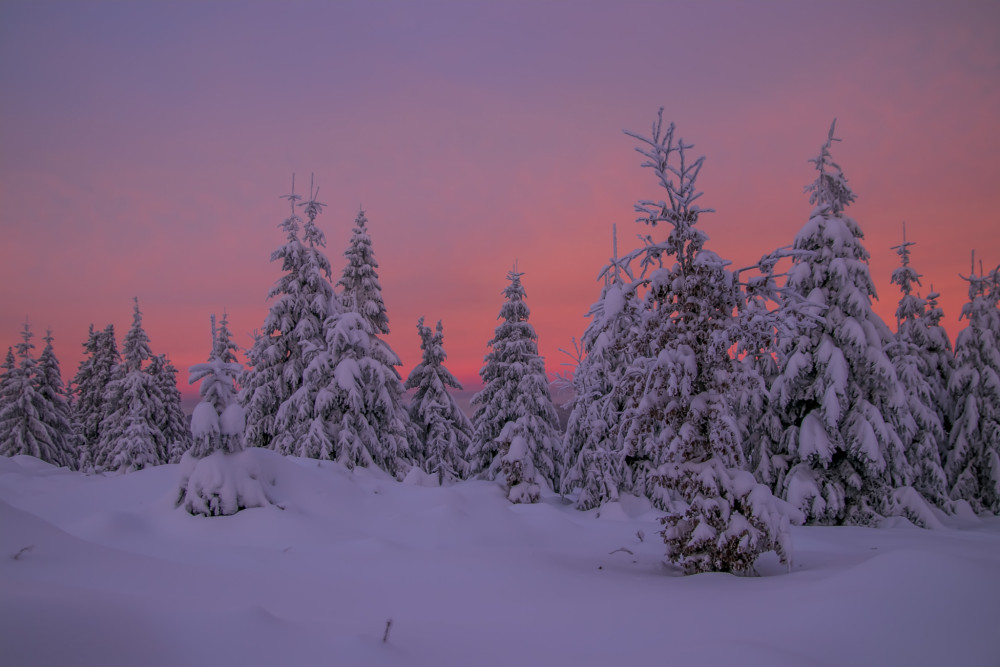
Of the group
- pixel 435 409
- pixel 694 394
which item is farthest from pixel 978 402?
pixel 435 409

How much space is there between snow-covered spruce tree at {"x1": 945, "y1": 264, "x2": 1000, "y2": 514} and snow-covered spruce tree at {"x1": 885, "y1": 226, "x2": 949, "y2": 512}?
1009 millimetres

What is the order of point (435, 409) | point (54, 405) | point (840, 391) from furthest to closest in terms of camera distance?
point (54, 405), point (435, 409), point (840, 391)

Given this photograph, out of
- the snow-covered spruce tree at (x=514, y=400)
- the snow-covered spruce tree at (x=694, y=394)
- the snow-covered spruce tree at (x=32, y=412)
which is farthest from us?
the snow-covered spruce tree at (x=32, y=412)

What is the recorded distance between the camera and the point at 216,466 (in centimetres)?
1063

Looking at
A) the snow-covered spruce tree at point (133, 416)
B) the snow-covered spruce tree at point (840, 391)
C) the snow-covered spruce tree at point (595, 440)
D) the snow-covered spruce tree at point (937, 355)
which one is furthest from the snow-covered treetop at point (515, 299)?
the snow-covered spruce tree at point (133, 416)

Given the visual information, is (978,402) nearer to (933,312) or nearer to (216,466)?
(933,312)

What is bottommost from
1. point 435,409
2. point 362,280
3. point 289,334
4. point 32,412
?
point 32,412

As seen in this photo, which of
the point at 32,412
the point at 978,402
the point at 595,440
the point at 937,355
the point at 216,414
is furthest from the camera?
the point at 32,412

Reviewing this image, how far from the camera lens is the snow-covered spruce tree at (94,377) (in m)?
37.9

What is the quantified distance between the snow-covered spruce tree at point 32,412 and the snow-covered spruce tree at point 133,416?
402cm

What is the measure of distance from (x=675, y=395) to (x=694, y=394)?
39cm

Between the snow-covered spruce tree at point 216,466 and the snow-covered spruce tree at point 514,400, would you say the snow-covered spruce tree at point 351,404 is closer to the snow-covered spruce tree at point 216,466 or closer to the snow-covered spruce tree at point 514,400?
the snow-covered spruce tree at point 514,400

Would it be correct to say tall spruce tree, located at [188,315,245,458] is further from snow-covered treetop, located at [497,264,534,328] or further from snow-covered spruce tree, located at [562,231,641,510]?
snow-covered treetop, located at [497,264,534,328]

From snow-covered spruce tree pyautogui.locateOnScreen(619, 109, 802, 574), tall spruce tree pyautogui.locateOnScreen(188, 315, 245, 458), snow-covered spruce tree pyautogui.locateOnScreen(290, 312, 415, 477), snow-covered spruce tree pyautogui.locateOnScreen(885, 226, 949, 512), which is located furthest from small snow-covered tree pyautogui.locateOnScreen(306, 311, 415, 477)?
snow-covered spruce tree pyautogui.locateOnScreen(885, 226, 949, 512)
